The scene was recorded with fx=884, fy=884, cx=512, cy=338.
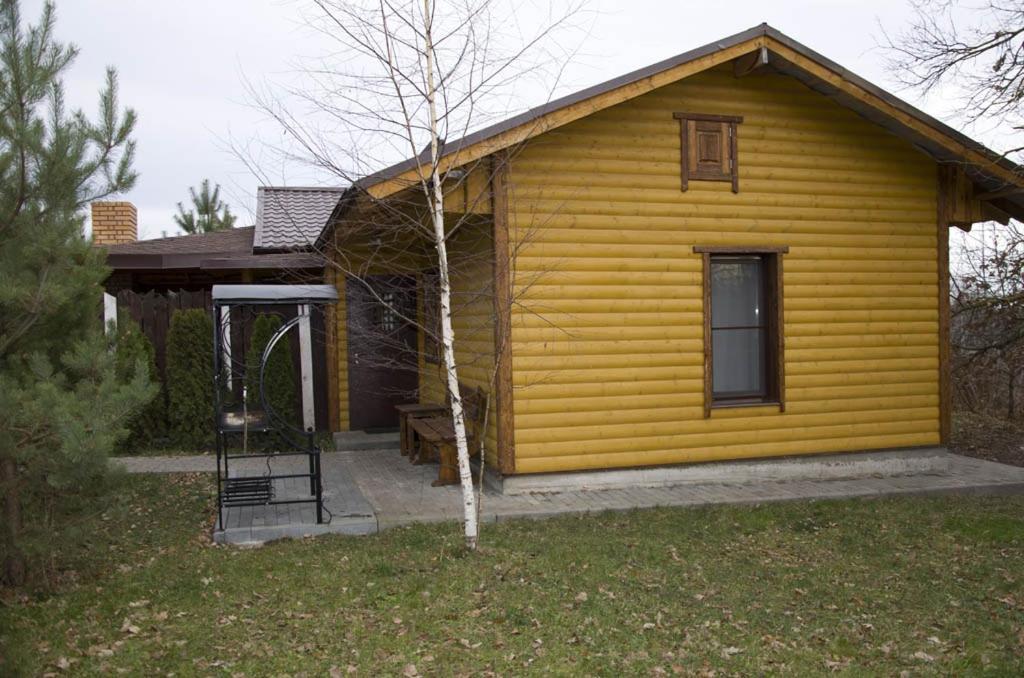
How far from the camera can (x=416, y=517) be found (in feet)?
26.0

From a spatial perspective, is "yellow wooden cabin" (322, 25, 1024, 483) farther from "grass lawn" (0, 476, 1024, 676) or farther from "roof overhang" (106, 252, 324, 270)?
"roof overhang" (106, 252, 324, 270)

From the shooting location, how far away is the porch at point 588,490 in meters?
7.75

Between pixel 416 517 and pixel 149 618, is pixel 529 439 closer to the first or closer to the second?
pixel 416 517

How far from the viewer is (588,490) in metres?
8.92

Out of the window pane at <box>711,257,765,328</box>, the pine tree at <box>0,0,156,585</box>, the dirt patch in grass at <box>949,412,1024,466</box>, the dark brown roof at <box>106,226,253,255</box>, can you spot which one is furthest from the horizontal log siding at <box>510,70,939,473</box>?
the dark brown roof at <box>106,226,253,255</box>

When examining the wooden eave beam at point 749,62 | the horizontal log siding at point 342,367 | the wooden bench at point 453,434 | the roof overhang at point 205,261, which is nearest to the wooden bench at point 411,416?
the wooden bench at point 453,434

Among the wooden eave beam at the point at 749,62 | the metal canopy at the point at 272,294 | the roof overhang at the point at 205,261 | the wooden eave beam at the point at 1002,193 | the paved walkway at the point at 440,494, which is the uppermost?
the wooden eave beam at the point at 749,62

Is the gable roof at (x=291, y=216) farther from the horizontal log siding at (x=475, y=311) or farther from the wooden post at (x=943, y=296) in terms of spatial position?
the wooden post at (x=943, y=296)

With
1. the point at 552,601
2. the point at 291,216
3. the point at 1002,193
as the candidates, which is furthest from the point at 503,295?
the point at 291,216

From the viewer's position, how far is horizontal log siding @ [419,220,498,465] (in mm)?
8938

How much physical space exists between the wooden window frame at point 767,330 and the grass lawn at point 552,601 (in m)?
1.80

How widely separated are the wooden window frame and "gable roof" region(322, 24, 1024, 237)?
1.75 m

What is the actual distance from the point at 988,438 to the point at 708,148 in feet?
23.4

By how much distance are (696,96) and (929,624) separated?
581 cm
